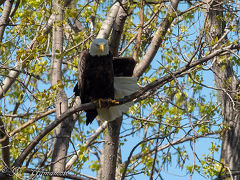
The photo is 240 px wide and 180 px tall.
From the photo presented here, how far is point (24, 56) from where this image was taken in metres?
4.09

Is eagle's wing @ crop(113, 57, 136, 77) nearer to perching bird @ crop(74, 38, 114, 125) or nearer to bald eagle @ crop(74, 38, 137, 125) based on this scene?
bald eagle @ crop(74, 38, 137, 125)

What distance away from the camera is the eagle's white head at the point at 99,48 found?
14.3ft

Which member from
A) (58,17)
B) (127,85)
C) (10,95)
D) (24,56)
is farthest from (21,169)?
(10,95)

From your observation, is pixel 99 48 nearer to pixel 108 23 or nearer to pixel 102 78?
pixel 102 78

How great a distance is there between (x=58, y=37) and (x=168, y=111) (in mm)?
2704

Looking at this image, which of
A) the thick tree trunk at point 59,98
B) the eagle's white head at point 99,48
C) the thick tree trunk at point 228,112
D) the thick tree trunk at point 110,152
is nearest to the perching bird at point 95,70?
the eagle's white head at point 99,48

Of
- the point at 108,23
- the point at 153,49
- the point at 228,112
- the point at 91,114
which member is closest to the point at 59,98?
the point at 91,114

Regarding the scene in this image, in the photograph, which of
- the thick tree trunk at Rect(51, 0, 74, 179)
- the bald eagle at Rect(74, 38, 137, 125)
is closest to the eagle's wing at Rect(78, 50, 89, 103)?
the bald eagle at Rect(74, 38, 137, 125)

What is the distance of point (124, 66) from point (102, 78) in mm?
494

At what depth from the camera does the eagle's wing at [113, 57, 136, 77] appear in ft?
16.0

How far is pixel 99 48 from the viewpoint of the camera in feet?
14.4

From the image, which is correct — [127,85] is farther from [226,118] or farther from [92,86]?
[226,118]

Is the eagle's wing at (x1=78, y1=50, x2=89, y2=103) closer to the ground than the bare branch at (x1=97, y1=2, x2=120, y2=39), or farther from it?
closer to the ground

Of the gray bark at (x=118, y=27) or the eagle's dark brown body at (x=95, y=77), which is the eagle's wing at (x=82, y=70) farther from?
the gray bark at (x=118, y=27)
